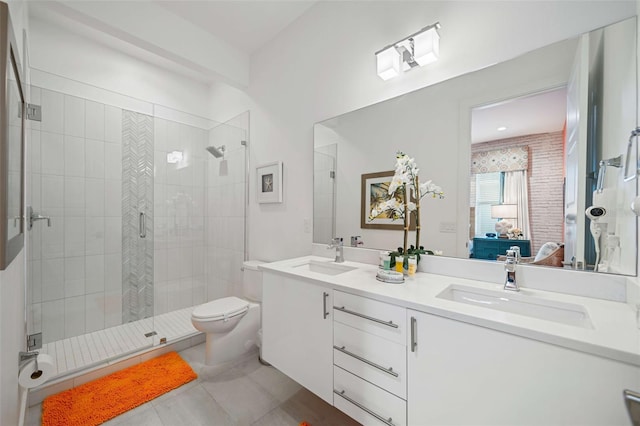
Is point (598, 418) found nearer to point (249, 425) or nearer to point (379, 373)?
point (379, 373)

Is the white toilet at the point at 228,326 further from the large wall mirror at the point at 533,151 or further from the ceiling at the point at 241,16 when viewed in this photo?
the ceiling at the point at 241,16

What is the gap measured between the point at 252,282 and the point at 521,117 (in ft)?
7.24

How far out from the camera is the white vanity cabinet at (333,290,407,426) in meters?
1.05

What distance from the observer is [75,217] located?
7.57ft

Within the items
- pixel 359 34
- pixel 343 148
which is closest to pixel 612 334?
pixel 343 148

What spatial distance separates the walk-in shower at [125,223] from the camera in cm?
210

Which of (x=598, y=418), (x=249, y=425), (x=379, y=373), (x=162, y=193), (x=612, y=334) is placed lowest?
(x=249, y=425)

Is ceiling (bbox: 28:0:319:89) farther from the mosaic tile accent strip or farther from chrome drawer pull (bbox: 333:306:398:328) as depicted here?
chrome drawer pull (bbox: 333:306:398:328)

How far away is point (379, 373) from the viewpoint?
3.63 ft

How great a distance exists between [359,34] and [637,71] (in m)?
1.45

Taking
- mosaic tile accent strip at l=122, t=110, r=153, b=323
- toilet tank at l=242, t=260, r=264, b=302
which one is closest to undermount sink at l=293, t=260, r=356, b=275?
toilet tank at l=242, t=260, r=264, b=302

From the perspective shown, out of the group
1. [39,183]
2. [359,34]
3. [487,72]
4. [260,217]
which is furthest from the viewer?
[260,217]

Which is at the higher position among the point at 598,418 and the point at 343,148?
the point at 343,148

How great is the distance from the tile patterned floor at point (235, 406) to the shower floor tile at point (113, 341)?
0.35 metres
